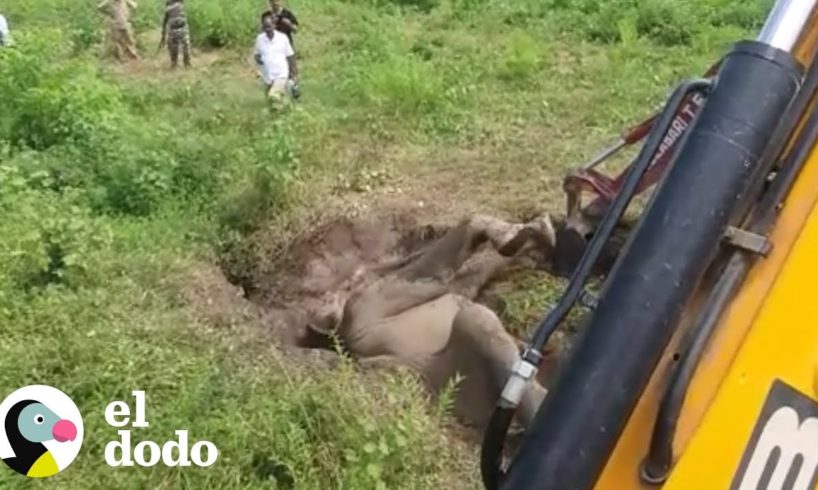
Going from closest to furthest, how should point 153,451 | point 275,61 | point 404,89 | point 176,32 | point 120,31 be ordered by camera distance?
point 153,451
point 404,89
point 275,61
point 176,32
point 120,31

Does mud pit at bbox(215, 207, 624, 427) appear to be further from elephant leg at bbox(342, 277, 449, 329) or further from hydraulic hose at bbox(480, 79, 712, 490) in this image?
hydraulic hose at bbox(480, 79, 712, 490)

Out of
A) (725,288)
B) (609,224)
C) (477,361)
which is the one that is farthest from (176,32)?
(725,288)

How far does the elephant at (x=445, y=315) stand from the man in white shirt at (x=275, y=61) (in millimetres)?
3561

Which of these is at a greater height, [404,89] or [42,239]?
[404,89]

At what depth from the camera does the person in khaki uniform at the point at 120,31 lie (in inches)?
464

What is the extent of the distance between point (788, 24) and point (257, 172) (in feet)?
17.8

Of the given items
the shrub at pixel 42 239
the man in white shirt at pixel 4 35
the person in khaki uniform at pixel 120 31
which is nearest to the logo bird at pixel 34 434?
the shrub at pixel 42 239

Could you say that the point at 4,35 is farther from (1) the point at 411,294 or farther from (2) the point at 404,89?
(1) the point at 411,294

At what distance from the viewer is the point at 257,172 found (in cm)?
730

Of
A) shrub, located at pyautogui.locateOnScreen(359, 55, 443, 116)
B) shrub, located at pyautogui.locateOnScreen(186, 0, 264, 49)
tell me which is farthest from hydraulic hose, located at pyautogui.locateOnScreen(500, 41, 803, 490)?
shrub, located at pyautogui.locateOnScreen(186, 0, 264, 49)

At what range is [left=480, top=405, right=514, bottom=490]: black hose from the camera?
84.6 inches

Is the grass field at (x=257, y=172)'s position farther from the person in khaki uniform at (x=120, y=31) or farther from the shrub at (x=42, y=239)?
the person in khaki uniform at (x=120, y=31)

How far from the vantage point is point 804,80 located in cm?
209

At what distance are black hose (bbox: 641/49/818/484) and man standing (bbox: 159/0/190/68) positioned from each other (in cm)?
982
